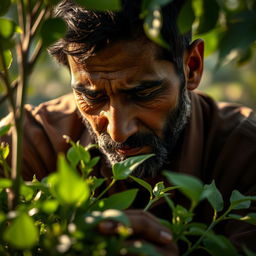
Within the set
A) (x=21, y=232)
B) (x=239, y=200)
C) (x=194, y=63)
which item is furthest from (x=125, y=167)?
(x=194, y=63)

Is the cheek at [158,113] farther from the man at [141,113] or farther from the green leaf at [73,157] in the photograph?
the green leaf at [73,157]

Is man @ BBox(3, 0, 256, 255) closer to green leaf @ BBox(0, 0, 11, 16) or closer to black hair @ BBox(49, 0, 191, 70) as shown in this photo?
black hair @ BBox(49, 0, 191, 70)

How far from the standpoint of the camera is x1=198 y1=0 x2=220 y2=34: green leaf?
74 cm

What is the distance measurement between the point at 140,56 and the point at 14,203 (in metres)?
1.03

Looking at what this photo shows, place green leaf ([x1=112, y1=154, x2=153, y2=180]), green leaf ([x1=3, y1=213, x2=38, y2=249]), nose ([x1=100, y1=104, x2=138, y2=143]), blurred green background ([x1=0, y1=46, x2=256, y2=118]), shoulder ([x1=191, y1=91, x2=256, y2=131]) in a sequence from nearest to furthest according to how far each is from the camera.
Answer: green leaf ([x1=3, y1=213, x2=38, y2=249]) < green leaf ([x1=112, y1=154, x2=153, y2=180]) < nose ([x1=100, y1=104, x2=138, y2=143]) < shoulder ([x1=191, y1=91, x2=256, y2=131]) < blurred green background ([x1=0, y1=46, x2=256, y2=118])

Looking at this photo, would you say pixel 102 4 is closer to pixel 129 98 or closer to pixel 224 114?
pixel 129 98

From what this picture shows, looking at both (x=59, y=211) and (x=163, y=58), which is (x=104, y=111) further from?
(x=59, y=211)

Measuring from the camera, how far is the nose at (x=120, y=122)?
5.24ft

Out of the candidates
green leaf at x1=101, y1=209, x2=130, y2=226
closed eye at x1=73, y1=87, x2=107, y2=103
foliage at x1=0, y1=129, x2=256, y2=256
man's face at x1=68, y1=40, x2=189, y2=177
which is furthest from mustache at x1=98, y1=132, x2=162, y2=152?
green leaf at x1=101, y1=209, x2=130, y2=226

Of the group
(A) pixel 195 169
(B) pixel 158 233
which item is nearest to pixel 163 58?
(A) pixel 195 169

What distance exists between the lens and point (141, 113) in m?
1.68

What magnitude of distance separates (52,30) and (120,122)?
0.90 metres

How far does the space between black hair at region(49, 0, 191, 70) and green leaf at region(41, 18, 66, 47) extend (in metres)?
0.91

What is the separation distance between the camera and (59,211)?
733 mm
